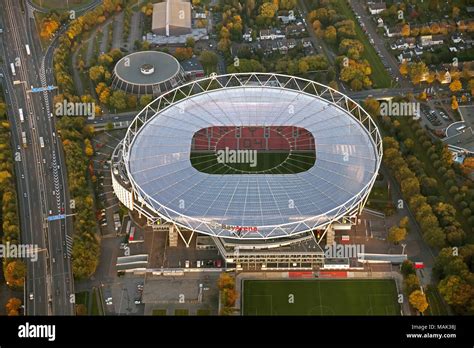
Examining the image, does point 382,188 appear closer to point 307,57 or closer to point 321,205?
point 321,205

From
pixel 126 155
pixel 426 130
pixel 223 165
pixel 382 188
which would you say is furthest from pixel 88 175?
pixel 426 130

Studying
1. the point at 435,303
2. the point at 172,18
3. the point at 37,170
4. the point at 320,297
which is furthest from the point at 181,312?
the point at 172,18

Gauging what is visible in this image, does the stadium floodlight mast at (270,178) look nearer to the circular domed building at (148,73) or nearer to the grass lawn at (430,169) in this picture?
the grass lawn at (430,169)

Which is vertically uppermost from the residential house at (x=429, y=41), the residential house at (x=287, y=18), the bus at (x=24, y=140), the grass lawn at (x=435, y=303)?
the residential house at (x=287, y=18)

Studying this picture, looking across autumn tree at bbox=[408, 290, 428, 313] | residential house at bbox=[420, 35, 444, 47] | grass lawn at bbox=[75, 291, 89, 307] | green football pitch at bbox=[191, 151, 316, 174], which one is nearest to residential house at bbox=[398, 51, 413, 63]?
residential house at bbox=[420, 35, 444, 47]

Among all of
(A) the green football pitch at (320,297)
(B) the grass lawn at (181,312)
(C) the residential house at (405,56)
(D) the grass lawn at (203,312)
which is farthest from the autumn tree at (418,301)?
(C) the residential house at (405,56)

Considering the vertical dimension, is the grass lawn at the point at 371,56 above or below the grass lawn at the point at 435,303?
above

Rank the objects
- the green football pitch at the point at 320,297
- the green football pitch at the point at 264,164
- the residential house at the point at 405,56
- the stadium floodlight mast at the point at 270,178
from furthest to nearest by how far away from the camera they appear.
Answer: the residential house at the point at 405,56
the green football pitch at the point at 264,164
the stadium floodlight mast at the point at 270,178
the green football pitch at the point at 320,297
